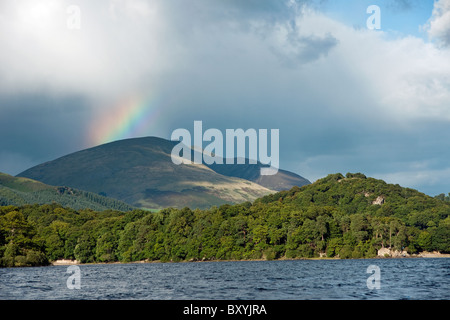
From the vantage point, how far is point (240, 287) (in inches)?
3278

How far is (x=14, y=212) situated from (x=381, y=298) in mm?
160245

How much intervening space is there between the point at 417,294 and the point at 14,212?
16035cm

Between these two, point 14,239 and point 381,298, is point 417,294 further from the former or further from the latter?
point 14,239

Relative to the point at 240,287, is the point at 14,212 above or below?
above

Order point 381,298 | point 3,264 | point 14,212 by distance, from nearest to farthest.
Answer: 1. point 381,298
2. point 3,264
3. point 14,212

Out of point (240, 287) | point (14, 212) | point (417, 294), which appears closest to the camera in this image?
point (417, 294)
